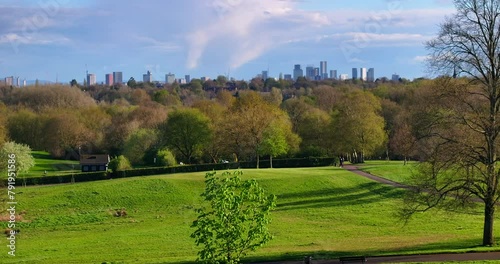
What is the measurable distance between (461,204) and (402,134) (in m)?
48.2

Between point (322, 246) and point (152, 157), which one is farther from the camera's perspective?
point (152, 157)

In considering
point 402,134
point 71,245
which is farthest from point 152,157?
point 71,245

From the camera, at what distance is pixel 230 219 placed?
70.1ft

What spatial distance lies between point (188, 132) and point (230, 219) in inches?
2894

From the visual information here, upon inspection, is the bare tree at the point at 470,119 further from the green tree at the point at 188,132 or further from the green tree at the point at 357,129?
the green tree at the point at 188,132

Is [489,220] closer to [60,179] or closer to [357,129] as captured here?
[357,129]

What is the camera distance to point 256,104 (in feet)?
287

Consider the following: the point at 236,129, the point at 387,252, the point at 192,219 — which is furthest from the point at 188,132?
the point at 387,252

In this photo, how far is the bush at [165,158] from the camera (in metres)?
86.5

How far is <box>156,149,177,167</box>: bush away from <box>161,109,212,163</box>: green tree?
627cm

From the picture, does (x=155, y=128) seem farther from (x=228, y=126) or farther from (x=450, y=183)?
(x=450, y=183)

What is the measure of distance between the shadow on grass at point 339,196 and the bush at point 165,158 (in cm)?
3573

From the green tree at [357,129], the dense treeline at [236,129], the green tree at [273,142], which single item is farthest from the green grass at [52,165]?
the green tree at [357,129]

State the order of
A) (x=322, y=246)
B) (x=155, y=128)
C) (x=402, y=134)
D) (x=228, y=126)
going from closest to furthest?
(x=322, y=246) → (x=402, y=134) → (x=228, y=126) → (x=155, y=128)
